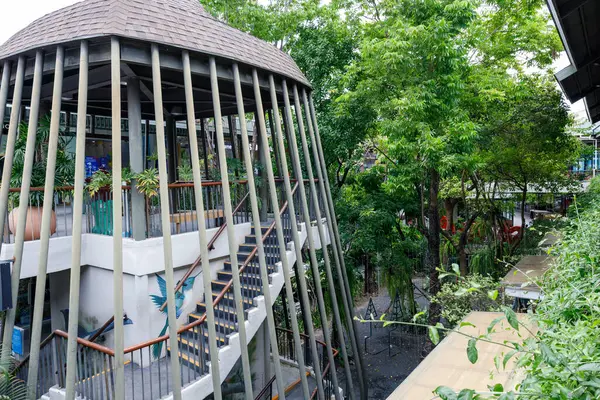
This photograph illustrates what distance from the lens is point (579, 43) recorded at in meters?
6.92

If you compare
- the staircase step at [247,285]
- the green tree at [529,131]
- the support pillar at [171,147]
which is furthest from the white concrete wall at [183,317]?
the green tree at [529,131]

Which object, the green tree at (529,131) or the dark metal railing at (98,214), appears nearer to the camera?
the dark metal railing at (98,214)

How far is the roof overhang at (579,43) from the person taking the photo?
543cm

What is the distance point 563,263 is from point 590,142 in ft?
79.5

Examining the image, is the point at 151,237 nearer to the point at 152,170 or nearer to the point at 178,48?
the point at 152,170

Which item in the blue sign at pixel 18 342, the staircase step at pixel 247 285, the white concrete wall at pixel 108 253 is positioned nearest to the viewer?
the white concrete wall at pixel 108 253

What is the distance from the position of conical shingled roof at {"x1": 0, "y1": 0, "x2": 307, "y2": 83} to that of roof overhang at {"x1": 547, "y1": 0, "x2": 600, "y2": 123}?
431 centimetres

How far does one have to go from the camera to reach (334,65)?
1304 cm

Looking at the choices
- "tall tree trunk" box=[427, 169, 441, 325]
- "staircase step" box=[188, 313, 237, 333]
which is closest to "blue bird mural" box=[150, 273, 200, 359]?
"staircase step" box=[188, 313, 237, 333]

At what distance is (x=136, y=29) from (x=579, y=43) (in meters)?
7.05

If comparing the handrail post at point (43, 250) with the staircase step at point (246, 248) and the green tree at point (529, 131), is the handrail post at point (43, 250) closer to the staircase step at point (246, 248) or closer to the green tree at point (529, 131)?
the staircase step at point (246, 248)

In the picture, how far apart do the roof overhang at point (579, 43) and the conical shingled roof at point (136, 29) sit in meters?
4.31

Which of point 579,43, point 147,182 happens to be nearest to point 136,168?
point 147,182

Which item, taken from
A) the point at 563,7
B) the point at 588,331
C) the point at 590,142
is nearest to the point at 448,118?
the point at 563,7
